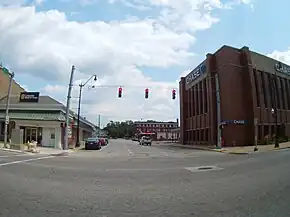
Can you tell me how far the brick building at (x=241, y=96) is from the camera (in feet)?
168

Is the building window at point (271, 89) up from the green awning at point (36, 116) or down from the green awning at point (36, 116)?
up

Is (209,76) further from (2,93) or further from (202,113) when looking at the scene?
(2,93)

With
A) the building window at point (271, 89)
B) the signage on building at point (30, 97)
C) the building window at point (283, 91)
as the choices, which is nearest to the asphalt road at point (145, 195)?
the signage on building at point (30, 97)

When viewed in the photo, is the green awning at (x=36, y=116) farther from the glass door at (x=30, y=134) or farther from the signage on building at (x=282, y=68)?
the signage on building at (x=282, y=68)

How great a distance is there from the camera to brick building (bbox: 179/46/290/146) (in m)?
51.2

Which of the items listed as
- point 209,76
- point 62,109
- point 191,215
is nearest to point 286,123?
point 209,76

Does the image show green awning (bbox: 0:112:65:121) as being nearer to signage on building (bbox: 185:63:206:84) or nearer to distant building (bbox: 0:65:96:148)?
distant building (bbox: 0:65:96:148)

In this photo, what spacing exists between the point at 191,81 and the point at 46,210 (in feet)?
207

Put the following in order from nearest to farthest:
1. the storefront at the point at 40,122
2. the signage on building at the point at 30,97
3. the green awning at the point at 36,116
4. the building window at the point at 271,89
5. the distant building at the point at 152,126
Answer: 1. the green awning at the point at 36,116
2. the storefront at the point at 40,122
3. the signage on building at the point at 30,97
4. the building window at the point at 271,89
5. the distant building at the point at 152,126

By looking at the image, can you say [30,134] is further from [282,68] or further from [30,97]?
[282,68]

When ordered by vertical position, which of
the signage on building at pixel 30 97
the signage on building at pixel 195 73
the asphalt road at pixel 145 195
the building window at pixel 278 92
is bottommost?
the asphalt road at pixel 145 195

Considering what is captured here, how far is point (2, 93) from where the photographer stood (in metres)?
57.9

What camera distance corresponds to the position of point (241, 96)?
52.6 meters

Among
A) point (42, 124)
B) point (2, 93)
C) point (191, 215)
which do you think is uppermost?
point (2, 93)
